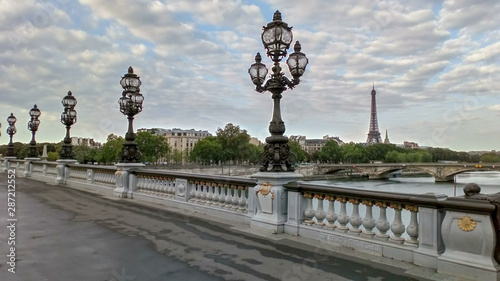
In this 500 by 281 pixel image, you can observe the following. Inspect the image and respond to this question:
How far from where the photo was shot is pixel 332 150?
11331 cm

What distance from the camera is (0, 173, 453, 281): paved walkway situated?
451 cm

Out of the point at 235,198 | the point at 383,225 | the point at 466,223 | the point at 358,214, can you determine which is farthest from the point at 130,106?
the point at 466,223

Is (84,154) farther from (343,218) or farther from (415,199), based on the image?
(415,199)

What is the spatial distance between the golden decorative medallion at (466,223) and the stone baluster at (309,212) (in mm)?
2644

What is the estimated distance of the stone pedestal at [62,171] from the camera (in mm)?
18055

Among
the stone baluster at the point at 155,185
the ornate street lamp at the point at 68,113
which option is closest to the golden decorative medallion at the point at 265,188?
the stone baluster at the point at 155,185

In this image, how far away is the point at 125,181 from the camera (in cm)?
1268

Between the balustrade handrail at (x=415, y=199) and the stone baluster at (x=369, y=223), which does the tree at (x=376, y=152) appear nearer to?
the balustrade handrail at (x=415, y=199)

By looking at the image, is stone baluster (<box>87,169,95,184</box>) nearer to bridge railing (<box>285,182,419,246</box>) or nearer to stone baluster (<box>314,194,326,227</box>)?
bridge railing (<box>285,182,419,246</box>)

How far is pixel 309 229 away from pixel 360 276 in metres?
1.99

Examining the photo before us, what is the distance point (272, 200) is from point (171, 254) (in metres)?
2.38

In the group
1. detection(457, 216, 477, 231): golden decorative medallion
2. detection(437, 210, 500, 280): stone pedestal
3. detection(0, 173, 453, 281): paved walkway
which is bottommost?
detection(0, 173, 453, 281): paved walkway

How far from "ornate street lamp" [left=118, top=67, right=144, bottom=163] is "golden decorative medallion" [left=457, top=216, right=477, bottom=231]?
37.5 feet

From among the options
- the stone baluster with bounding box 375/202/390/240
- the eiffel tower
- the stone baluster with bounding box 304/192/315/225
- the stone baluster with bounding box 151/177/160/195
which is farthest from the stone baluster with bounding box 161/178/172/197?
the eiffel tower
